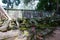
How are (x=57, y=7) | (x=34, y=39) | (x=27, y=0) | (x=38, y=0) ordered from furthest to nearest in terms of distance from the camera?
(x=27, y=0)
(x=38, y=0)
(x=57, y=7)
(x=34, y=39)

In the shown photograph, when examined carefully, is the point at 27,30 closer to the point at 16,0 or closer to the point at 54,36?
the point at 54,36

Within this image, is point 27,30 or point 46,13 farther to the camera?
point 46,13

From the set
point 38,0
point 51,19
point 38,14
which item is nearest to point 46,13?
point 38,14

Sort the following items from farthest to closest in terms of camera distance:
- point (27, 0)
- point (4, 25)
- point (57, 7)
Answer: point (27, 0) → point (57, 7) → point (4, 25)

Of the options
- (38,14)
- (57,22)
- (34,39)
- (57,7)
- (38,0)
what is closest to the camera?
(34,39)

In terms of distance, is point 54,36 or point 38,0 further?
point 38,0

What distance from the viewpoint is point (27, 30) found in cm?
474

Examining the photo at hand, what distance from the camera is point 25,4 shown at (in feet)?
32.4

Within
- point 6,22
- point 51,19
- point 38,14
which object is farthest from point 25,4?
point 6,22

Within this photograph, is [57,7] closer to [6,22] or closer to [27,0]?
[27,0]

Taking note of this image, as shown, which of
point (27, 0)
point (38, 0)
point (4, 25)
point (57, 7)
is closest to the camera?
point (4, 25)

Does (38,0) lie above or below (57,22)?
above

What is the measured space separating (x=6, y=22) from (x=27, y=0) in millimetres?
5614

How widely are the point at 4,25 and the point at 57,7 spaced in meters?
4.62
